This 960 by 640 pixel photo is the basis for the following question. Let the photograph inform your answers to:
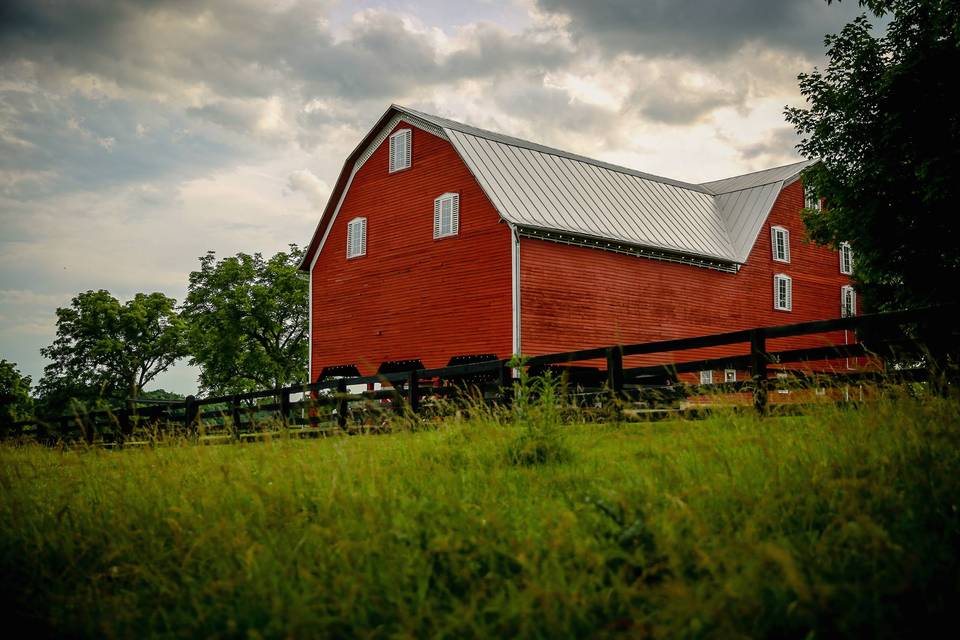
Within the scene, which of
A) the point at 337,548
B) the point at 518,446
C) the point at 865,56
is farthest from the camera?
the point at 865,56

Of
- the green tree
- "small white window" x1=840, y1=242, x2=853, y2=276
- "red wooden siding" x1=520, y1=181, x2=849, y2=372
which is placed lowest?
the green tree

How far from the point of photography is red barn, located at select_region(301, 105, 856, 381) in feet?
74.6

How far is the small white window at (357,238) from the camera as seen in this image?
2683cm

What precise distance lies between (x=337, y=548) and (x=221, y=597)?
2.24 ft

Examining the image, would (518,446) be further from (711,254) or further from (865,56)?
(711,254)

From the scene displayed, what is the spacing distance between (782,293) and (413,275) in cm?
1466

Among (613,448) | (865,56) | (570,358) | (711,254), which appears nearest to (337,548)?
(613,448)

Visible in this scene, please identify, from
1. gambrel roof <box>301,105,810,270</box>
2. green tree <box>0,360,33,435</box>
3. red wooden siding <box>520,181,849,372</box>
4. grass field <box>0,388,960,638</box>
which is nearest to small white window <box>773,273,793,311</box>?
red wooden siding <box>520,181,849,372</box>

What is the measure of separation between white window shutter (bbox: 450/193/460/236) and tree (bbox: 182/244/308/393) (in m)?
24.0

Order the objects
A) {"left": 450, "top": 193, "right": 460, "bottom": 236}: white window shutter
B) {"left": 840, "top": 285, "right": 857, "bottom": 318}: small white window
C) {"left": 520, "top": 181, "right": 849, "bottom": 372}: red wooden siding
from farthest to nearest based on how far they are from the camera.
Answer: {"left": 840, "top": 285, "right": 857, "bottom": 318}: small white window, {"left": 450, "top": 193, "right": 460, "bottom": 236}: white window shutter, {"left": 520, "top": 181, "right": 849, "bottom": 372}: red wooden siding

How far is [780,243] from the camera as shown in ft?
99.5

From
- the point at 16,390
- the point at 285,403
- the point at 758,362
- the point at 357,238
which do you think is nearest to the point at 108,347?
the point at 16,390

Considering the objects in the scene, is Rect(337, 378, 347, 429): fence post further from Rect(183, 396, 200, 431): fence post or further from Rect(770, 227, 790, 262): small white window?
Rect(770, 227, 790, 262): small white window

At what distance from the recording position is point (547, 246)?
2291 centimetres
